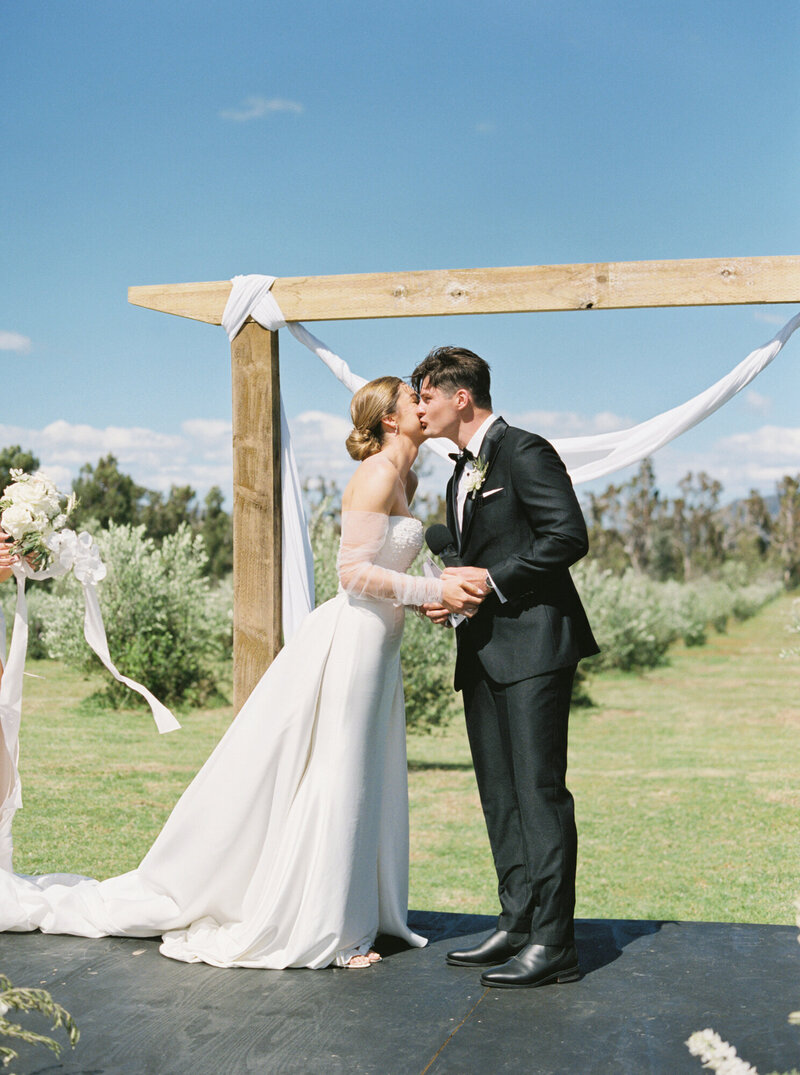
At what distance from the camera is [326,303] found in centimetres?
439

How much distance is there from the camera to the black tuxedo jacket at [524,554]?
3.34 metres

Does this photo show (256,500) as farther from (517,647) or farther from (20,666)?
(517,647)

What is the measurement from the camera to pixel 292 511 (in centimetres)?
454

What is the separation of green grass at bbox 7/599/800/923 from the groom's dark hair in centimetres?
575

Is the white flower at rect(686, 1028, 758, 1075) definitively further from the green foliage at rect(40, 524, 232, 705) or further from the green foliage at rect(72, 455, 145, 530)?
the green foliage at rect(72, 455, 145, 530)

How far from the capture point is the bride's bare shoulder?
3609mm

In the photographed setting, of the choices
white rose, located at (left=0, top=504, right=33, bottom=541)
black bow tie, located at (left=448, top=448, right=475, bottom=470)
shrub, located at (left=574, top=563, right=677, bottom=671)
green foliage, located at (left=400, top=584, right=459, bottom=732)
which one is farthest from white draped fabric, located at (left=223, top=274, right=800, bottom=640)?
shrub, located at (left=574, top=563, right=677, bottom=671)

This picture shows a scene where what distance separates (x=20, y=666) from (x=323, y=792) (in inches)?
51.4

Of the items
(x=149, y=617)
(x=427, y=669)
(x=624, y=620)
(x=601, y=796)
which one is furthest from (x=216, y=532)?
(x=601, y=796)

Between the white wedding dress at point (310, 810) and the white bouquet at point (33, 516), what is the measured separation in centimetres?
107

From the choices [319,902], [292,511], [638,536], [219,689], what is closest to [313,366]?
[219,689]

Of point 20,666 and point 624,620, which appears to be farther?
point 624,620

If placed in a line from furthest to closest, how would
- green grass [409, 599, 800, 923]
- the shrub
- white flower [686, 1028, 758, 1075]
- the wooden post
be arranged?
the shrub < green grass [409, 599, 800, 923] < the wooden post < white flower [686, 1028, 758, 1075]

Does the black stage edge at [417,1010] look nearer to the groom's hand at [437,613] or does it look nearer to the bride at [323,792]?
the bride at [323,792]
